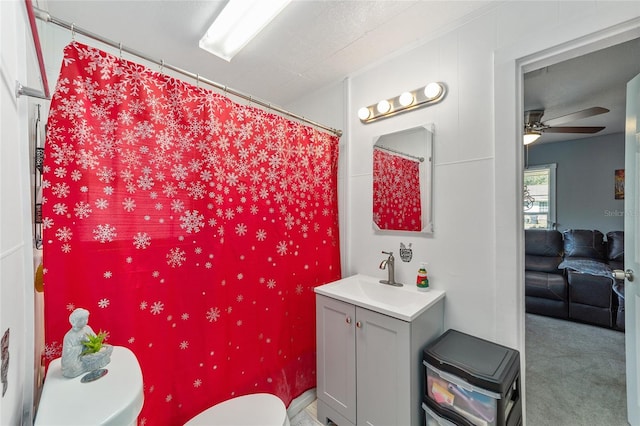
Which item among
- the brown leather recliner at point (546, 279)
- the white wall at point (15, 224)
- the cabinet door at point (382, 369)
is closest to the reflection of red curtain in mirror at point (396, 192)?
the cabinet door at point (382, 369)

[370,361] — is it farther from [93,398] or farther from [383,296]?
[93,398]

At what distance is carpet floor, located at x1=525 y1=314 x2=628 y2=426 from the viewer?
A: 1.62 metres

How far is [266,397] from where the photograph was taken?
1.38 m

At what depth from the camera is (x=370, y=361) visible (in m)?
1.40

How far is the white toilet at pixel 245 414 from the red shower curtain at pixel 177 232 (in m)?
0.10

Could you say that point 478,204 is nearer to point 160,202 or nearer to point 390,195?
point 390,195

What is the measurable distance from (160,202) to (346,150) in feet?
4.63

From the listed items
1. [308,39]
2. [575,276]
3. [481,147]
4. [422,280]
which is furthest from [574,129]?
[308,39]

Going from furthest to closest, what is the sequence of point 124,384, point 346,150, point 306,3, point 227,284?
point 346,150
point 227,284
point 306,3
point 124,384

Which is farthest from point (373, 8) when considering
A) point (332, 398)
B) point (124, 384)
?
point (332, 398)

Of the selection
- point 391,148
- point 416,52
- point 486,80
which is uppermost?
point 416,52

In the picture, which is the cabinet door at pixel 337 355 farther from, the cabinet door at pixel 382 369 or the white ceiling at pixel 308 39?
the white ceiling at pixel 308 39

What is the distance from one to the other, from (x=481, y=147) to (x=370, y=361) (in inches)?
53.6

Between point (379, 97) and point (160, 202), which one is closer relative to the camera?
point (160, 202)
